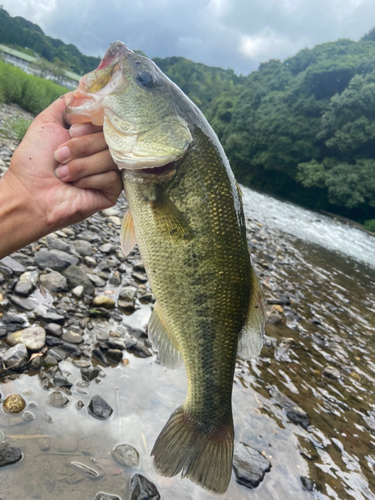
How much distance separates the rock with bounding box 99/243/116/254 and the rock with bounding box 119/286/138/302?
134cm

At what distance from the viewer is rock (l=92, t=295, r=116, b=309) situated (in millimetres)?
3852

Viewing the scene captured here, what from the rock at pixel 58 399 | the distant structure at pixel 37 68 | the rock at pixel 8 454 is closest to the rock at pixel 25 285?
the rock at pixel 58 399

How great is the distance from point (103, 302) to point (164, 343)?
1.96m

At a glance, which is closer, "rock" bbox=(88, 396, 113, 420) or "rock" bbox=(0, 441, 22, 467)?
"rock" bbox=(0, 441, 22, 467)

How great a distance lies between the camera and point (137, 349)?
3.38 metres

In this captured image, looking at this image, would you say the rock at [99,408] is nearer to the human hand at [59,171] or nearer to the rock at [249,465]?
the rock at [249,465]

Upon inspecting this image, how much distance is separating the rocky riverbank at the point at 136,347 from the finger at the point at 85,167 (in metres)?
1.62

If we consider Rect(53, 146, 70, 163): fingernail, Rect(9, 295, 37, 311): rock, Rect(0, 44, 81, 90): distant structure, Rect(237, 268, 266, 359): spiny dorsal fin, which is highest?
Rect(0, 44, 81, 90): distant structure

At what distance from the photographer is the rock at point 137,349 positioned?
3.34 metres

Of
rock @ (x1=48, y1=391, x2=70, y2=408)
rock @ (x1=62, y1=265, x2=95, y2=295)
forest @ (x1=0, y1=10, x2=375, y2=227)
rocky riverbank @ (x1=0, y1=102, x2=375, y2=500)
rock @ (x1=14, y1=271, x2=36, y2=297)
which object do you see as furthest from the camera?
forest @ (x1=0, y1=10, x2=375, y2=227)

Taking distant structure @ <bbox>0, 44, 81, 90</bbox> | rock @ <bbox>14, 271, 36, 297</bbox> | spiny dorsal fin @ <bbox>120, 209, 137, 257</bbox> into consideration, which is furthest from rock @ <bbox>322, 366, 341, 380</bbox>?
distant structure @ <bbox>0, 44, 81, 90</bbox>

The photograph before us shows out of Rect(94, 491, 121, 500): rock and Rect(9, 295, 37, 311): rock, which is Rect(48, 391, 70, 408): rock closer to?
Rect(94, 491, 121, 500): rock

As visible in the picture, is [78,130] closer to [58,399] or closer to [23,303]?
[58,399]

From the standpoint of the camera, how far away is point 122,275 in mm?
4895
